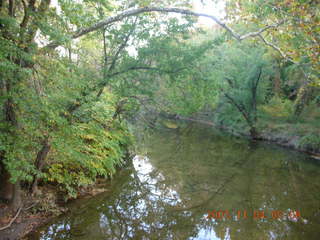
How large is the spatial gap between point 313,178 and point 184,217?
28.0ft

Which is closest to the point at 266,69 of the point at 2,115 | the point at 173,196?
the point at 173,196

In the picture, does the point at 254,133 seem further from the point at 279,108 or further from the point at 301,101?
the point at 301,101

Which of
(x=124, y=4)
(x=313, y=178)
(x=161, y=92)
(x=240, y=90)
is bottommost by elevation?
(x=161, y=92)

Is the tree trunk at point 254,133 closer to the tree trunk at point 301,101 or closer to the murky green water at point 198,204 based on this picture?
the tree trunk at point 301,101

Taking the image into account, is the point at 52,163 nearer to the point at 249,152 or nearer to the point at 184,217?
the point at 184,217

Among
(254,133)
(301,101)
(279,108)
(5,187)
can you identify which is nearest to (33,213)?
(5,187)

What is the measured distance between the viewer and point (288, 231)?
701 centimetres
